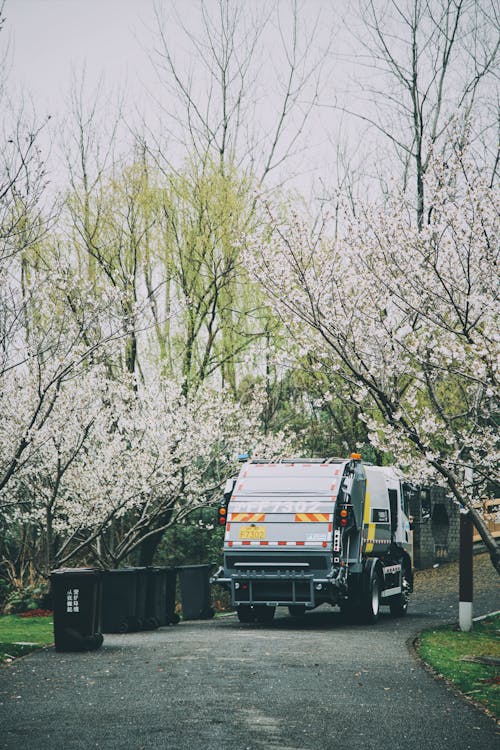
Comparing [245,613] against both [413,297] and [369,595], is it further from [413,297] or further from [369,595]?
[413,297]

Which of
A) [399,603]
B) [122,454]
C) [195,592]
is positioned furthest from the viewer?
[122,454]

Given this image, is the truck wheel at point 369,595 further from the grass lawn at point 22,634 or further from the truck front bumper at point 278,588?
the grass lawn at point 22,634

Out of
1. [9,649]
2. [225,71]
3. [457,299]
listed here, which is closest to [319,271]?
[457,299]

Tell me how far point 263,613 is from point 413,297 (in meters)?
7.55

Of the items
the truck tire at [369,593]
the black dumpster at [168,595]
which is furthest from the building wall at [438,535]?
the black dumpster at [168,595]

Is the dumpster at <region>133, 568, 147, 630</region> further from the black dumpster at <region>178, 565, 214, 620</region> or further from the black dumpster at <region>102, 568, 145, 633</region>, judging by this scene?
the black dumpster at <region>178, 565, 214, 620</region>

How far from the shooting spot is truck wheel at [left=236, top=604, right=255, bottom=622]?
704 inches

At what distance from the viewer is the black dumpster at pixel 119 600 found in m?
15.3

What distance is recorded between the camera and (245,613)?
18.1 m

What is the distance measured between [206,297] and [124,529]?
6.67 m

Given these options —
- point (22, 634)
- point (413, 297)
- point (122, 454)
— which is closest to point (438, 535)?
point (122, 454)

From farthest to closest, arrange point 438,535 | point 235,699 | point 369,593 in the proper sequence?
point 438,535 < point 369,593 < point 235,699

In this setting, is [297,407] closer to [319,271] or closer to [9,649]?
[319,271]

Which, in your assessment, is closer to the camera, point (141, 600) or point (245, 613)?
point (141, 600)
